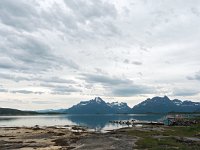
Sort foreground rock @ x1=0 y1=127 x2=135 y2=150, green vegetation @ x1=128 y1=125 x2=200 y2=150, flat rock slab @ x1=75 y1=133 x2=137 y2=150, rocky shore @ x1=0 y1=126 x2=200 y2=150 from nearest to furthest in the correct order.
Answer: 1. green vegetation @ x1=128 y1=125 x2=200 y2=150
2. flat rock slab @ x1=75 y1=133 x2=137 y2=150
3. rocky shore @ x1=0 y1=126 x2=200 y2=150
4. foreground rock @ x1=0 y1=127 x2=135 y2=150

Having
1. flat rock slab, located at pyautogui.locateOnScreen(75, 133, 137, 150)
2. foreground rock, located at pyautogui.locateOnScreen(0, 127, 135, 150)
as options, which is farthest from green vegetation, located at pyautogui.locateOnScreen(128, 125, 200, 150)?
foreground rock, located at pyautogui.locateOnScreen(0, 127, 135, 150)

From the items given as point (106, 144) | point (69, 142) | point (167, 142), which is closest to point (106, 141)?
point (106, 144)

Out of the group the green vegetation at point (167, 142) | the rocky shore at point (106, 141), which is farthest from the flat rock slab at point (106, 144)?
the green vegetation at point (167, 142)

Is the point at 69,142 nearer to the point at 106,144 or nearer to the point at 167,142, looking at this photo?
the point at 106,144

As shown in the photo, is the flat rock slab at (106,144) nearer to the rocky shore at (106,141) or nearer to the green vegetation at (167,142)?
the rocky shore at (106,141)

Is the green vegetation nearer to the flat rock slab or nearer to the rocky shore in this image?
the rocky shore

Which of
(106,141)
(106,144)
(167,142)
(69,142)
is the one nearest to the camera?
(167,142)

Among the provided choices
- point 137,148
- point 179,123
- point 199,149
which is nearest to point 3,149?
point 137,148

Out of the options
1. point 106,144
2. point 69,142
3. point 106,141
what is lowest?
point 106,144

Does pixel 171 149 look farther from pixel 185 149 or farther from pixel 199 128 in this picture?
pixel 199 128

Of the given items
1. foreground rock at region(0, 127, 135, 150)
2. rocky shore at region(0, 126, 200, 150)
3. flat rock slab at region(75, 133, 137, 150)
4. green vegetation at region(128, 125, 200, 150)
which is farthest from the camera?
foreground rock at region(0, 127, 135, 150)

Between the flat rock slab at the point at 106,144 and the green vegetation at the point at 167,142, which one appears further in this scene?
the flat rock slab at the point at 106,144

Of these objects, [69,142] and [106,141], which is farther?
[69,142]

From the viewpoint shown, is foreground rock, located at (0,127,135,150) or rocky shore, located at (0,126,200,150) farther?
foreground rock, located at (0,127,135,150)
